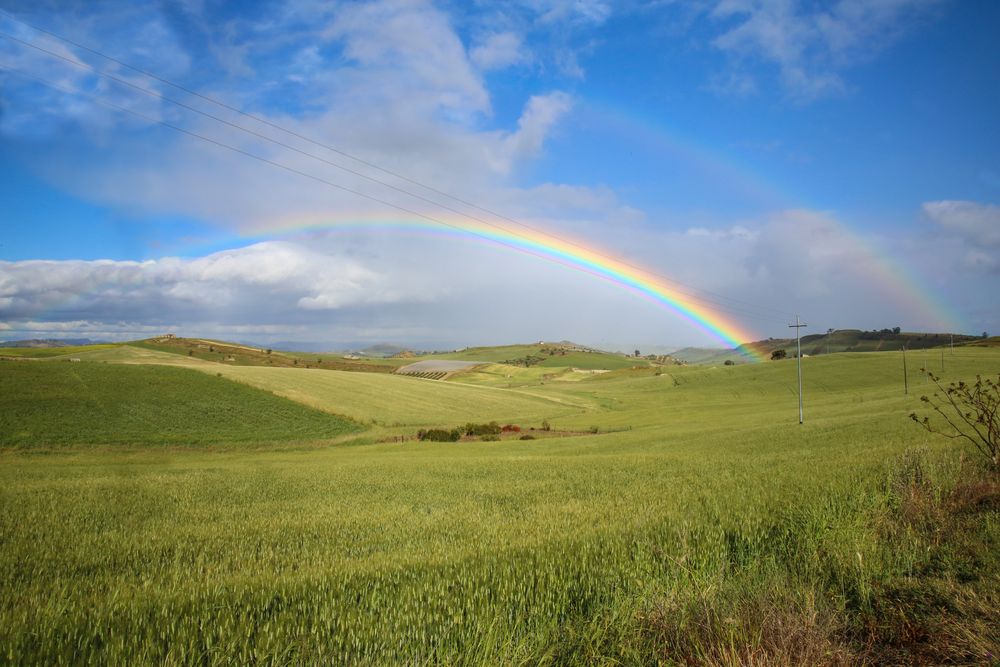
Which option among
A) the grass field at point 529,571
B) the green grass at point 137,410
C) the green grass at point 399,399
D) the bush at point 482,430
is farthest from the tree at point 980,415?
the green grass at point 399,399

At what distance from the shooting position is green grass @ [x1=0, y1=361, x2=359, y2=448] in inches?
1455

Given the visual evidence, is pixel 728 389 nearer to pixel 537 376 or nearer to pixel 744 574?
pixel 537 376

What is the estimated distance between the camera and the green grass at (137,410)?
1455 inches

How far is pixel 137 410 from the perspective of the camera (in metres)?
43.2

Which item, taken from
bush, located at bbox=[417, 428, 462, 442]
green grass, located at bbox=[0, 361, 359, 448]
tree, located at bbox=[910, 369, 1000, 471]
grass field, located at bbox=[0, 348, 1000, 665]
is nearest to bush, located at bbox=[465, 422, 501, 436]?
bush, located at bbox=[417, 428, 462, 442]

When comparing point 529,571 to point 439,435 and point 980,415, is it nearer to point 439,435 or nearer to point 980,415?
point 980,415

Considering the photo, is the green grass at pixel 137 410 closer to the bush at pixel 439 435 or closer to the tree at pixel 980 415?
the bush at pixel 439 435

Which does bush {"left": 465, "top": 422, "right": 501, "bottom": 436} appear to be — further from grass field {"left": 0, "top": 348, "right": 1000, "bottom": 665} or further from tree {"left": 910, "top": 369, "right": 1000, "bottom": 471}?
tree {"left": 910, "top": 369, "right": 1000, "bottom": 471}

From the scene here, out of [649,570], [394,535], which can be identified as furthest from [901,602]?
[394,535]

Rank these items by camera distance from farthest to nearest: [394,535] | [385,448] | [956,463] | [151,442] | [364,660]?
1. [385,448]
2. [151,442]
3. [956,463]
4. [394,535]
5. [364,660]

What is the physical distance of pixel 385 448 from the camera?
133ft

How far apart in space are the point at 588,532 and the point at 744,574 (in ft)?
6.80

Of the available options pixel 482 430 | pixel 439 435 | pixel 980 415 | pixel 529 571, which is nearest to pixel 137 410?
pixel 439 435

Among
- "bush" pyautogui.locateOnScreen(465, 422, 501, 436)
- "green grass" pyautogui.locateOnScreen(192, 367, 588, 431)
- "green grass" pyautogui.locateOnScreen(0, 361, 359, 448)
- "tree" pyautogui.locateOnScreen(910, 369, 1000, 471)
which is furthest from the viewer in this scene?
"green grass" pyautogui.locateOnScreen(192, 367, 588, 431)
